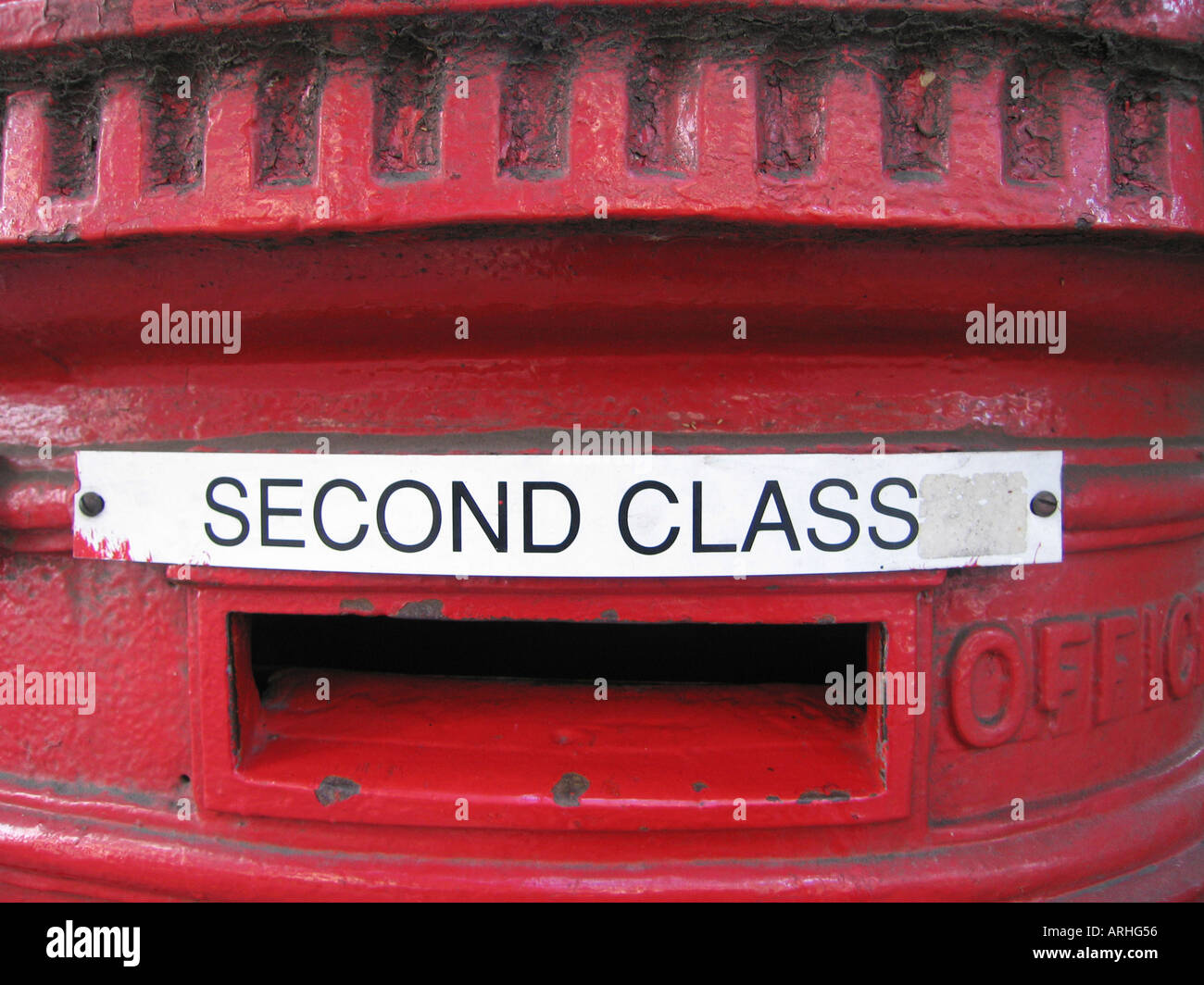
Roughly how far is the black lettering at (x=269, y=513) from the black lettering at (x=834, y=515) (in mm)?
626

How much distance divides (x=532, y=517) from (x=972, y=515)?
1.79 ft

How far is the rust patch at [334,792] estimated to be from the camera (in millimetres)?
998

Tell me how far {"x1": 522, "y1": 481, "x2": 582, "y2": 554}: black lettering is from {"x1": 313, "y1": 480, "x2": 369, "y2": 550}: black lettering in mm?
196

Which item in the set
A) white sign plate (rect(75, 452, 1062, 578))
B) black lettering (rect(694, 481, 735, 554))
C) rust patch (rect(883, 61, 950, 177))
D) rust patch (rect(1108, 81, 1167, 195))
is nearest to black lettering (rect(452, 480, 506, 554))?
white sign plate (rect(75, 452, 1062, 578))

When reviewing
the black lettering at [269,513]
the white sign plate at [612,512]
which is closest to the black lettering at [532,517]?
the white sign plate at [612,512]

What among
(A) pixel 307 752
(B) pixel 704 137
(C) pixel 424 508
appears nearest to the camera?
(B) pixel 704 137

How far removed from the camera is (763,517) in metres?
0.93

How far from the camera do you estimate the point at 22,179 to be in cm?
91

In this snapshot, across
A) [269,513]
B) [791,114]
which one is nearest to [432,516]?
[269,513]

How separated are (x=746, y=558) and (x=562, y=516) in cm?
23

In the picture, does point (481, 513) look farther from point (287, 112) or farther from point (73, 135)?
point (73, 135)
